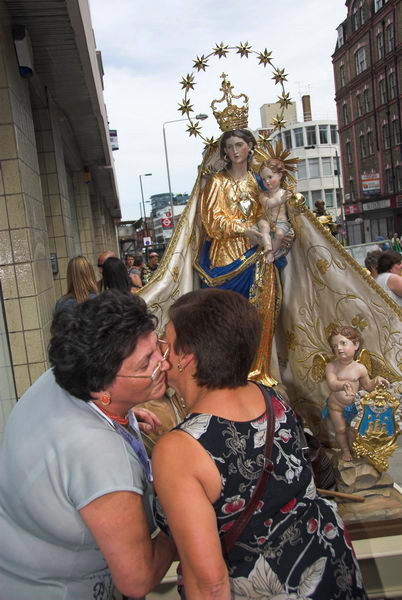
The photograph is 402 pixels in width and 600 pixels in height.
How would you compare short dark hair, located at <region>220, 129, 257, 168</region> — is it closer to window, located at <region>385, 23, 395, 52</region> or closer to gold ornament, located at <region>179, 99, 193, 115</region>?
gold ornament, located at <region>179, 99, 193, 115</region>

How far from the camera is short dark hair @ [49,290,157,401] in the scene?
1.62 m

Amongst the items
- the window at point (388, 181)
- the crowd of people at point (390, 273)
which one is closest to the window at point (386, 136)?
the window at point (388, 181)

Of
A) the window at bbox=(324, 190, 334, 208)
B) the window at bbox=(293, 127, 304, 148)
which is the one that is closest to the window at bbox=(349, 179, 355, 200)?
the window at bbox=(324, 190, 334, 208)

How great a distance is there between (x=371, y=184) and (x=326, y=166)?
78.6 feet

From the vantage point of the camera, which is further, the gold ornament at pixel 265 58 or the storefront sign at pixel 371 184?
the storefront sign at pixel 371 184

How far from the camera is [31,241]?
4344mm

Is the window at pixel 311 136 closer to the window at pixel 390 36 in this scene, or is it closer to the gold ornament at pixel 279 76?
the window at pixel 390 36

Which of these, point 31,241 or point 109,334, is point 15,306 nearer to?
point 31,241

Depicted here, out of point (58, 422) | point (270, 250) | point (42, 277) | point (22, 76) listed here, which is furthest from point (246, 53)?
point (58, 422)

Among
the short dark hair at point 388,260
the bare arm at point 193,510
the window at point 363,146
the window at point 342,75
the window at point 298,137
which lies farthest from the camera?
the window at point 298,137

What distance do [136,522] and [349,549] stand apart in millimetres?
643

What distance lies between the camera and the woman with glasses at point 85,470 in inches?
59.2

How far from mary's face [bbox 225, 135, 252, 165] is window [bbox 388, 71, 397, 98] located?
34.0 m

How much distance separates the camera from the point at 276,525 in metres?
1.59
